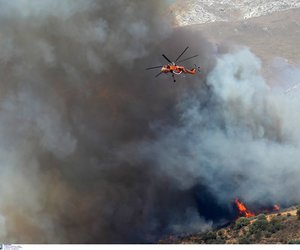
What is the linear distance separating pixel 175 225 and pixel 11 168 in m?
18.9

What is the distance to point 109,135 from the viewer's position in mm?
62062

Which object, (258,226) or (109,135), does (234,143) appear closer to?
(258,226)

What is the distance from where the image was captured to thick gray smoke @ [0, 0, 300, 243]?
191ft

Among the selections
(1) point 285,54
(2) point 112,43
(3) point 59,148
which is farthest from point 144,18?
(1) point 285,54

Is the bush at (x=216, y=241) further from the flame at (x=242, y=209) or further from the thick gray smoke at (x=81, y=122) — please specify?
the flame at (x=242, y=209)

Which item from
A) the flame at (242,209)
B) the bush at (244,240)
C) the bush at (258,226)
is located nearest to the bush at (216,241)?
the bush at (244,240)

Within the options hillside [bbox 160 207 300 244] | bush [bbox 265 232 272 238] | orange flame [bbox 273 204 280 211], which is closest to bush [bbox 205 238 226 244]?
hillside [bbox 160 207 300 244]

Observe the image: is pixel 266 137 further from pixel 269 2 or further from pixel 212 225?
pixel 269 2

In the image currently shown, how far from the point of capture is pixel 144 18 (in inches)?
2549

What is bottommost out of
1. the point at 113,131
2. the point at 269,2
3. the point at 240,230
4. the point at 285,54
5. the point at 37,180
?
the point at 240,230

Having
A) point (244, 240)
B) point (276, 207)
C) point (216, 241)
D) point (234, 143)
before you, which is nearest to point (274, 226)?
point (244, 240)

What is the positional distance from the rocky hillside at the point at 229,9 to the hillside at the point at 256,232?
132127mm

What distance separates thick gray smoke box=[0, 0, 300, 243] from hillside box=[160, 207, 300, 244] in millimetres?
2738

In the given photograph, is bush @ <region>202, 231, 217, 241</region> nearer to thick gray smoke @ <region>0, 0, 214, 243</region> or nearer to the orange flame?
thick gray smoke @ <region>0, 0, 214, 243</region>
